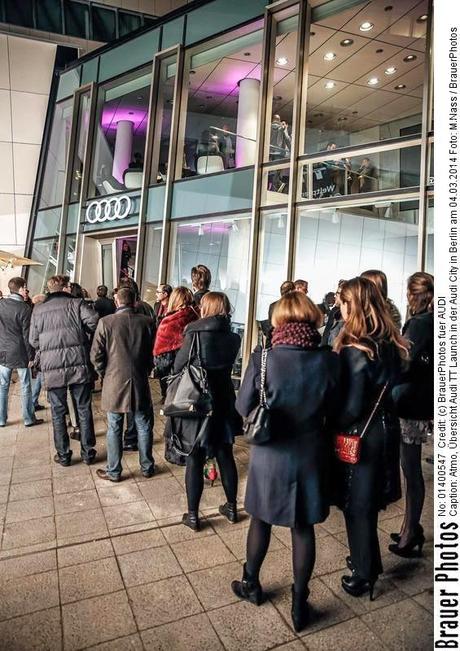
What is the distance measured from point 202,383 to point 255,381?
88 centimetres

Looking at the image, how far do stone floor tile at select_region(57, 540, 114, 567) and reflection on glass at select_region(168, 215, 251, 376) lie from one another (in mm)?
4328

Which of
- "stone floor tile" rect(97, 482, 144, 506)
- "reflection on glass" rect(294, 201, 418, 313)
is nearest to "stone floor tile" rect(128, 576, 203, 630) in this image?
"stone floor tile" rect(97, 482, 144, 506)

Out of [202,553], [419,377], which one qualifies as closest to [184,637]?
[202,553]

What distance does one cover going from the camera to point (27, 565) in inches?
111

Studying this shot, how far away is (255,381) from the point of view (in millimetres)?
2293

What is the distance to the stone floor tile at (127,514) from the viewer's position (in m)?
3.38

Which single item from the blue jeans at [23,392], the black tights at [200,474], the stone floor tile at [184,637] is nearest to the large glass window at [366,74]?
the black tights at [200,474]

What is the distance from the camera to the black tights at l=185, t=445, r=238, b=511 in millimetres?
3244

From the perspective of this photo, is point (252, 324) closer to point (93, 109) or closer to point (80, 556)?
point (80, 556)

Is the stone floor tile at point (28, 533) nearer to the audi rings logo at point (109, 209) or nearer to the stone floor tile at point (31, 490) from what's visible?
the stone floor tile at point (31, 490)

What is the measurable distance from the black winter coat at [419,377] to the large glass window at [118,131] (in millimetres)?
8474

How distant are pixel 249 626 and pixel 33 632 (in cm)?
114

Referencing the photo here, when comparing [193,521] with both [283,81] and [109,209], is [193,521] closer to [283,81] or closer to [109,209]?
[283,81]

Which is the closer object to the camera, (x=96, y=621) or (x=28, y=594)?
(x=96, y=621)
